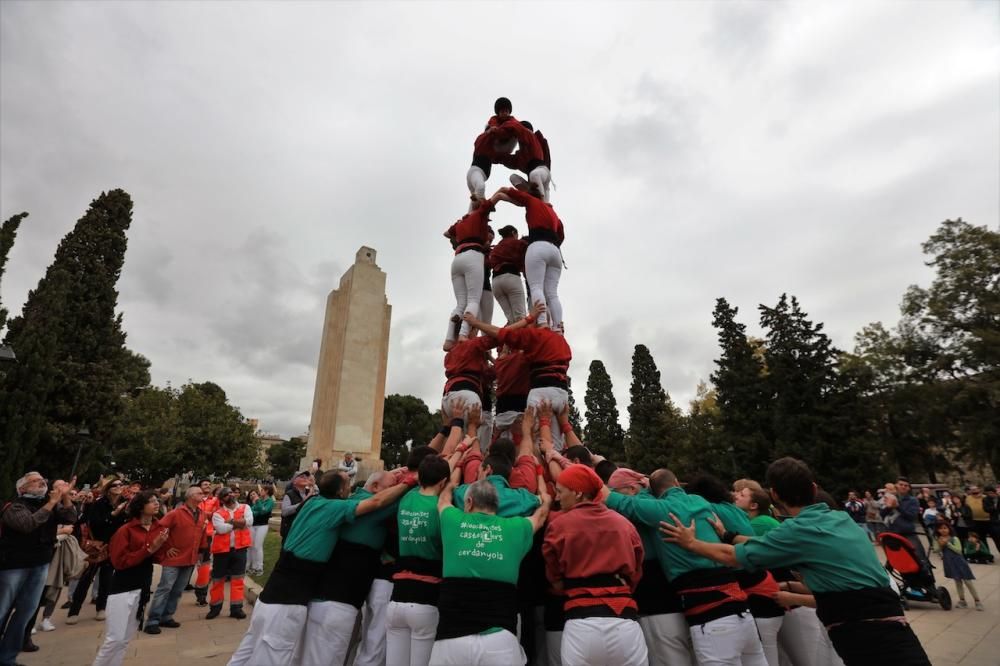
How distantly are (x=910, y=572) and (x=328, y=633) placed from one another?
1022 centimetres

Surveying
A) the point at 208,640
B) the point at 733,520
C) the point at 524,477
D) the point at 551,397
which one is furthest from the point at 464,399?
the point at 208,640

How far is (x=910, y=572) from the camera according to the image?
8.85 meters

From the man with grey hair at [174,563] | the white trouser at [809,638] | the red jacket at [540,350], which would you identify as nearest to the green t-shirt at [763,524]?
the white trouser at [809,638]

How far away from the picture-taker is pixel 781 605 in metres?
4.29

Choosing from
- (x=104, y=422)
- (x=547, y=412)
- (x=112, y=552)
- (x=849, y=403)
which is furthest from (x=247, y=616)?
(x=849, y=403)

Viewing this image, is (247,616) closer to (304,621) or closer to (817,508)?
(304,621)

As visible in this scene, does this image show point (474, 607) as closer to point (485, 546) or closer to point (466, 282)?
point (485, 546)

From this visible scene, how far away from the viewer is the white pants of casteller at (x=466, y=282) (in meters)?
8.16

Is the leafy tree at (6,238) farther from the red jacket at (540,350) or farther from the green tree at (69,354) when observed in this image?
the red jacket at (540,350)

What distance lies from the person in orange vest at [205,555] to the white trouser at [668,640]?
398 inches

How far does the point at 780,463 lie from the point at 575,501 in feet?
5.34

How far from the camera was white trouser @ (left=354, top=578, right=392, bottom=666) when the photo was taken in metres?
4.66

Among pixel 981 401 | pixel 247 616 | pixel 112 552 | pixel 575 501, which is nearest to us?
pixel 575 501

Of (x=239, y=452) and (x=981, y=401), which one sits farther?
(x=239, y=452)
